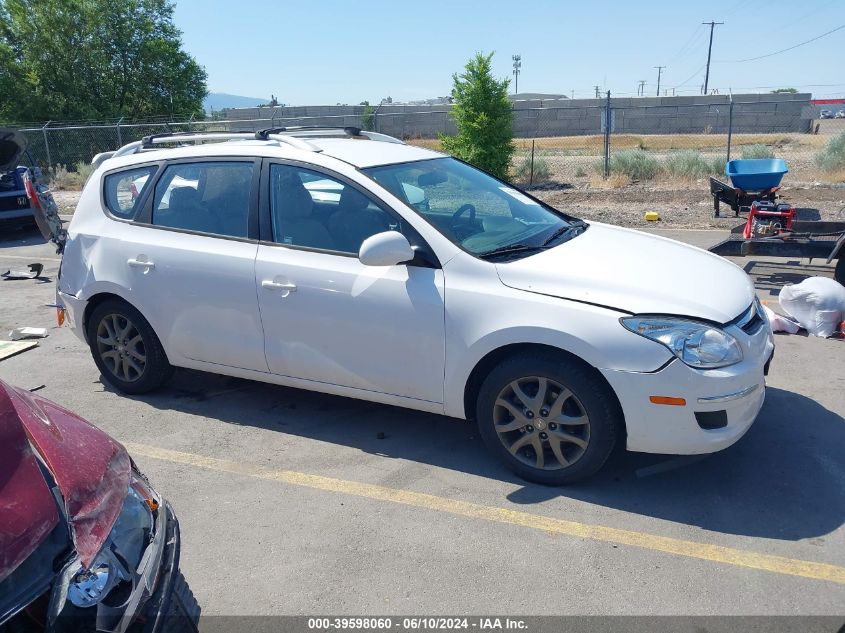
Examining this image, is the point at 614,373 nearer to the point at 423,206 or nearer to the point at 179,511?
the point at 423,206

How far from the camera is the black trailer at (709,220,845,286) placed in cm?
695

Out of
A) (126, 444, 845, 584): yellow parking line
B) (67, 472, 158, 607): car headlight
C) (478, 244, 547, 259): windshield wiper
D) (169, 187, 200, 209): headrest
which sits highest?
(169, 187, 200, 209): headrest

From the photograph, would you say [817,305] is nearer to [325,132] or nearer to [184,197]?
[325,132]

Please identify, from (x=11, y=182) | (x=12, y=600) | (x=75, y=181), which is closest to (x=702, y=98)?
(x=75, y=181)

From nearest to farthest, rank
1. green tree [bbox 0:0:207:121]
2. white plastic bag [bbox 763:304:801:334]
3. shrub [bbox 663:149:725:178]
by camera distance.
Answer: white plastic bag [bbox 763:304:801:334] → shrub [bbox 663:149:725:178] → green tree [bbox 0:0:207:121]

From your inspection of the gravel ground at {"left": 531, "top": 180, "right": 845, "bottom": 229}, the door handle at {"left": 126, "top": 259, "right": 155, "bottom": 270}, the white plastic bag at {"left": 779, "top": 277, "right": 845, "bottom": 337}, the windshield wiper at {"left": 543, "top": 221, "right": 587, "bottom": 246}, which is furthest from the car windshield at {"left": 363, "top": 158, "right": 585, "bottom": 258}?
the gravel ground at {"left": 531, "top": 180, "right": 845, "bottom": 229}

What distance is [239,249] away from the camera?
4.59 metres

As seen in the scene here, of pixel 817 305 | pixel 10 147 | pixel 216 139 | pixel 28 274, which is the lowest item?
pixel 28 274

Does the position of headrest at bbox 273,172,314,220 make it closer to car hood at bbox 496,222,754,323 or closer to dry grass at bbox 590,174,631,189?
car hood at bbox 496,222,754,323

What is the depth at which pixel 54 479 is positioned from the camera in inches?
86.0

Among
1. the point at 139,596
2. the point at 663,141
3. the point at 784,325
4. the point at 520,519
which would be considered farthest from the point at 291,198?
the point at 663,141

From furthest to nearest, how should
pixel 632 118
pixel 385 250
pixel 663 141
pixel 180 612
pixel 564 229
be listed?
pixel 632 118 → pixel 663 141 → pixel 564 229 → pixel 385 250 → pixel 180 612

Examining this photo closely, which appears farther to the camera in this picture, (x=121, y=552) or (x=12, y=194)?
(x=12, y=194)

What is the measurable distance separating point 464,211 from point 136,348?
8.29 feet
